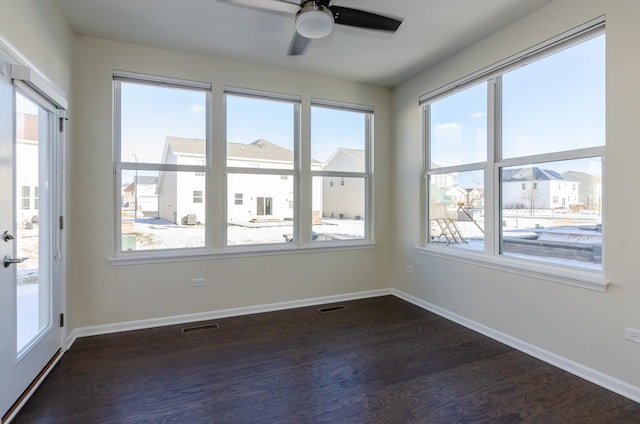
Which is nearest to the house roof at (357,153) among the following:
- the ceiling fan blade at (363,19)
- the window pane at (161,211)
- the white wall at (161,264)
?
the white wall at (161,264)

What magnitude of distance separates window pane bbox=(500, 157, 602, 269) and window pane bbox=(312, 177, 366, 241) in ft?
5.97

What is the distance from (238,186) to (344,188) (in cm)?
141

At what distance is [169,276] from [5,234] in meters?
1.66

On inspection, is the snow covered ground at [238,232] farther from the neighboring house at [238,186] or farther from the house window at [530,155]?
the house window at [530,155]

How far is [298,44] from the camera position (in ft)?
8.41

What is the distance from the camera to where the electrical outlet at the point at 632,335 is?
2.15 m

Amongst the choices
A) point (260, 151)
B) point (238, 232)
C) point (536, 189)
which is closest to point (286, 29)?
point (260, 151)

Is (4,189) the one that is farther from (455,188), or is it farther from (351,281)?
(455,188)

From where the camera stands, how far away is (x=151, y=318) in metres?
3.37

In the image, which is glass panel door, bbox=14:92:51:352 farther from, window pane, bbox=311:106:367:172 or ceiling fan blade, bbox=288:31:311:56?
window pane, bbox=311:106:367:172

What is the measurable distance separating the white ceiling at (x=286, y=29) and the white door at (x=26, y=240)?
39.8 inches

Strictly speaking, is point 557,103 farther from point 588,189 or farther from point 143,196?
point 143,196

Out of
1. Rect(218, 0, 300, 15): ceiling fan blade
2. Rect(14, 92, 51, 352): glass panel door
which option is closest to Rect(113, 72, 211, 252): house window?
Rect(14, 92, 51, 352): glass panel door

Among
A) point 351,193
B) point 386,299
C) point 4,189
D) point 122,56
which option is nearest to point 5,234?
point 4,189
